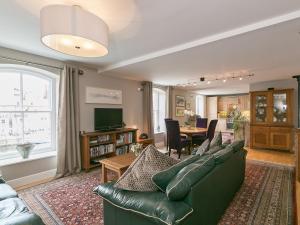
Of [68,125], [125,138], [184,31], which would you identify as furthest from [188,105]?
[184,31]

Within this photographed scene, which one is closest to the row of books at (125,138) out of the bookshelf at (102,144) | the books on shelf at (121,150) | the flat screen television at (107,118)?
the bookshelf at (102,144)

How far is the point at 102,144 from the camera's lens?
425 centimetres

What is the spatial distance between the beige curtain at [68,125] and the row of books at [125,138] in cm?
110

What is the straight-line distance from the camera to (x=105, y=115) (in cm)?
445

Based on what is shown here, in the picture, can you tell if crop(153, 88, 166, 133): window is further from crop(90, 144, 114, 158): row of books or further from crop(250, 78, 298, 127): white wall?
crop(250, 78, 298, 127): white wall

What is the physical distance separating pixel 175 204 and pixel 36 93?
3.58 m

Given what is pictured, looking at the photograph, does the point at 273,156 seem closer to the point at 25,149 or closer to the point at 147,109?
the point at 147,109

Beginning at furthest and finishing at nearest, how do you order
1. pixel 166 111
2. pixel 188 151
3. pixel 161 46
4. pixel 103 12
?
pixel 166 111
pixel 188 151
pixel 161 46
pixel 103 12

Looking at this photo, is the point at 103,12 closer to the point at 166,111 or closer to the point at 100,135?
the point at 100,135

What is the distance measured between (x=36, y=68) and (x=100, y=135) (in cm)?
186

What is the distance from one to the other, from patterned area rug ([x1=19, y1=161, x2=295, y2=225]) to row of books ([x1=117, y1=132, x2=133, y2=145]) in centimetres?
125

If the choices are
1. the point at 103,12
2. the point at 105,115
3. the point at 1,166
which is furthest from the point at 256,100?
the point at 1,166

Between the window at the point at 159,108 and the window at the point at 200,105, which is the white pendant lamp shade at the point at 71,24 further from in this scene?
the window at the point at 200,105

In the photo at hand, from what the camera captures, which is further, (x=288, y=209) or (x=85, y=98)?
(x=85, y=98)
